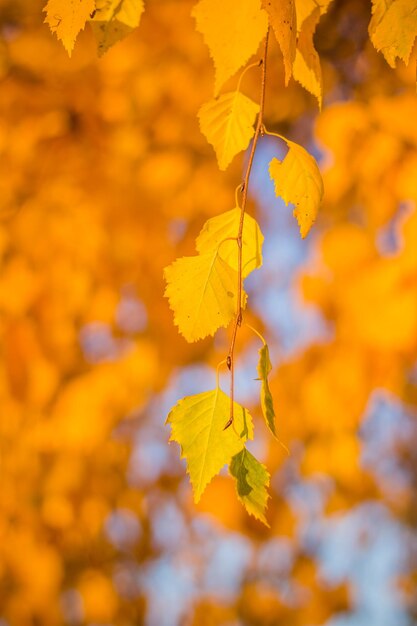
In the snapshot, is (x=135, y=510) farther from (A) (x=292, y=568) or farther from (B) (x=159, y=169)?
(B) (x=159, y=169)

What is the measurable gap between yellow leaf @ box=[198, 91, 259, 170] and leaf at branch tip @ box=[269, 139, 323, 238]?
0.06m

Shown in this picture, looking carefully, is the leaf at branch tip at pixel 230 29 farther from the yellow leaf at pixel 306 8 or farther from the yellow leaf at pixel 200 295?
the yellow leaf at pixel 200 295

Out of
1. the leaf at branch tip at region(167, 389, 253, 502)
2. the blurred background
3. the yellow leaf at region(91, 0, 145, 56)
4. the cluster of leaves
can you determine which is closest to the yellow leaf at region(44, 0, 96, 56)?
the cluster of leaves

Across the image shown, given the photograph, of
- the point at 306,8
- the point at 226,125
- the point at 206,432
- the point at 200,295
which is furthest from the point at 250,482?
the point at 306,8

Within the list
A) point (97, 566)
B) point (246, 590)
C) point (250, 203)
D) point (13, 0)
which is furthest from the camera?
point (246, 590)

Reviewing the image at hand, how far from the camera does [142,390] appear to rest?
119 inches

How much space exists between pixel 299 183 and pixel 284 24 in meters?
0.14

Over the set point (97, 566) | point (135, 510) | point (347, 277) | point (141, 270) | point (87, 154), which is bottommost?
point (97, 566)

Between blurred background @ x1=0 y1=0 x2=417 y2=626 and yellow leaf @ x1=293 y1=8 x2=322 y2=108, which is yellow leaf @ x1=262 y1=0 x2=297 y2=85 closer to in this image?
yellow leaf @ x1=293 y1=8 x2=322 y2=108

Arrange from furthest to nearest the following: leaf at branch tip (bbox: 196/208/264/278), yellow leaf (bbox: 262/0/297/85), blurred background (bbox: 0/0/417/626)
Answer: blurred background (bbox: 0/0/417/626), leaf at branch tip (bbox: 196/208/264/278), yellow leaf (bbox: 262/0/297/85)

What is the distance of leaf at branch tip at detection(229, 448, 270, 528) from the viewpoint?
624 mm

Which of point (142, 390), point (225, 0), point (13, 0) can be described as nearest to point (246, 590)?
point (142, 390)

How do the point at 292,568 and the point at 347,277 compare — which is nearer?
the point at 347,277

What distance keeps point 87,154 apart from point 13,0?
57 cm
